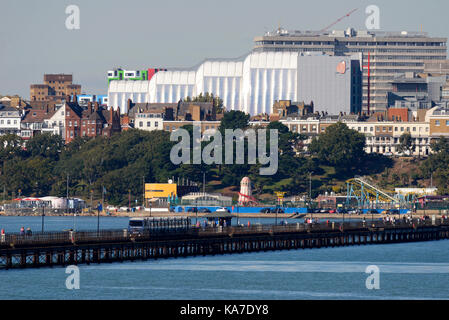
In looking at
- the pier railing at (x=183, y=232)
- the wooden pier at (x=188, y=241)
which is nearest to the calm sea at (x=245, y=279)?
the wooden pier at (x=188, y=241)

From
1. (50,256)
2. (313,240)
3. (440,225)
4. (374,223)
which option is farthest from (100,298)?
(440,225)

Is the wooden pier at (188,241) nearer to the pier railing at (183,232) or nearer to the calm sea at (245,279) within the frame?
the pier railing at (183,232)

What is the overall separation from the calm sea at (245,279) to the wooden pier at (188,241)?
50.1 inches

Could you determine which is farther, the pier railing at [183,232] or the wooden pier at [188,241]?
the pier railing at [183,232]

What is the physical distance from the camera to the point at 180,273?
407 ft

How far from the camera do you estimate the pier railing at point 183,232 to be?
4665 inches

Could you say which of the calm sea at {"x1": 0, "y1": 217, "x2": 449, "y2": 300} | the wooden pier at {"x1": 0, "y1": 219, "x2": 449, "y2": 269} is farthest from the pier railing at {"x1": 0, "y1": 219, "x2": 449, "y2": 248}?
the calm sea at {"x1": 0, "y1": 217, "x2": 449, "y2": 300}

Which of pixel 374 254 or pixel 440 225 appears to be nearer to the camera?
pixel 374 254

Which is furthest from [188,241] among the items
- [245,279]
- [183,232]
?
[245,279]

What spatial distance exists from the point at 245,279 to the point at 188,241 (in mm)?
17328

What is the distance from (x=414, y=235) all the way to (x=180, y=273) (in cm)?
6135

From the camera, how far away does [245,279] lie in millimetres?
121375

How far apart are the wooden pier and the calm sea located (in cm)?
127
